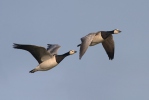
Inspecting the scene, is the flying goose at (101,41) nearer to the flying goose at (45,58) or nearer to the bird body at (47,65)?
the flying goose at (45,58)

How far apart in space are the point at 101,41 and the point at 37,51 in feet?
17.2

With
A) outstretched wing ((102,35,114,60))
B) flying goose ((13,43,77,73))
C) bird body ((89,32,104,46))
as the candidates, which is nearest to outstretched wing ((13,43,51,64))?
flying goose ((13,43,77,73))

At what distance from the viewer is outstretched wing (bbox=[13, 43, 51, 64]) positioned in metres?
27.7

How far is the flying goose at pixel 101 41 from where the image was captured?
1177 inches

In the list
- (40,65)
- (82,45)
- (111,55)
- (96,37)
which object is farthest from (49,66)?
(111,55)

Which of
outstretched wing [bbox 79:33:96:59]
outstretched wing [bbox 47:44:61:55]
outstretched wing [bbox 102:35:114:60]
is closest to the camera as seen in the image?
outstretched wing [bbox 79:33:96:59]

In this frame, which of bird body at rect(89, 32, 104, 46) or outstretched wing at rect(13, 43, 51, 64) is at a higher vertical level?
bird body at rect(89, 32, 104, 46)

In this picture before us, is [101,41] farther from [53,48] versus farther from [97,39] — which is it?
[53,48]

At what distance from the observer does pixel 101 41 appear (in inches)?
1271

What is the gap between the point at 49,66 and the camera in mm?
28875

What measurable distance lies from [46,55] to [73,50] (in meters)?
Result: 2.11

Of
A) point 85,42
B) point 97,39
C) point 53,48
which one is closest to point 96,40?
point 97,39

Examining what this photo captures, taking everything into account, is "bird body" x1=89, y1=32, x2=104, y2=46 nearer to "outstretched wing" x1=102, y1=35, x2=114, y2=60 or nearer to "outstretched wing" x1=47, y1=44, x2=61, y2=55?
"outstretched wing" x1=102, y1=35, x2=114, y2=60

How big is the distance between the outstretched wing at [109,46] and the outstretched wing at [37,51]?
A: 6178 mm
